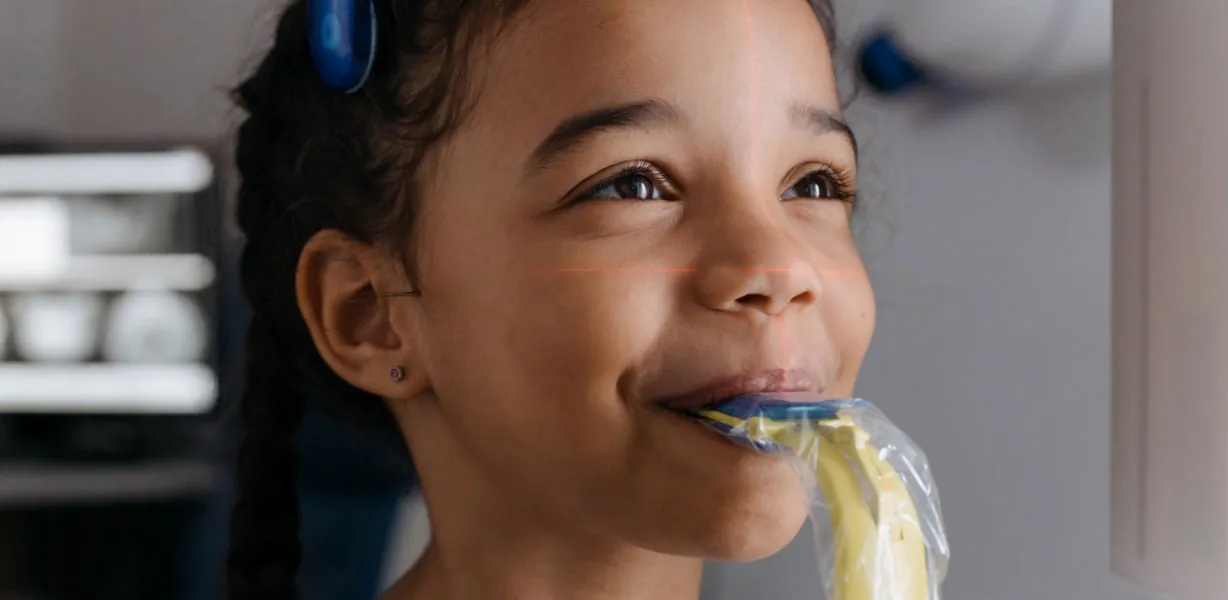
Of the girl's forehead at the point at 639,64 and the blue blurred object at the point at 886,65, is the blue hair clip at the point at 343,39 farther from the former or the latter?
the blue blurred object at the point at 886,65

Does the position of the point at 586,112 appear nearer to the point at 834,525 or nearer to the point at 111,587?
the point at 834,525

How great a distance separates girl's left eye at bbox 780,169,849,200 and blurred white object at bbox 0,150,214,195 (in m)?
0.54

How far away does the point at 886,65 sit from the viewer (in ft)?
3.42

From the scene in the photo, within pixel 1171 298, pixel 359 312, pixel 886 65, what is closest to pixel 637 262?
pixel 359 312

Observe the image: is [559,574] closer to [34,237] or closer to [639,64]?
[639,64]

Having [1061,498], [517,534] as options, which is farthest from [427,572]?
[1061,498]

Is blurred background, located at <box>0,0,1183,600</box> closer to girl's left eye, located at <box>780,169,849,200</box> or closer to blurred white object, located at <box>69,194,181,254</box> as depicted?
blurred white object, located at <box>69,194,181,254</box>

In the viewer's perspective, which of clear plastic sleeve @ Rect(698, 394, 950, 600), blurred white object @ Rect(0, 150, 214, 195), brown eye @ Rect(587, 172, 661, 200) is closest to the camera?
clear plastic sleeve @ Rect(698, 394, 950, 600)

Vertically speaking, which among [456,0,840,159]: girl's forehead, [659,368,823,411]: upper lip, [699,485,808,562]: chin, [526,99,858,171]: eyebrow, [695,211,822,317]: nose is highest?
[456,0,840,159]: girl's forehead

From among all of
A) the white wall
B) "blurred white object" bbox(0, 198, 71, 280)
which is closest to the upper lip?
the white wall

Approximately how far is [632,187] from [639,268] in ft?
0.20

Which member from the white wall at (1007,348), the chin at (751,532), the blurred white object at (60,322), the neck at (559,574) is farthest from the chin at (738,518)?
the blurred white object at (60,322)

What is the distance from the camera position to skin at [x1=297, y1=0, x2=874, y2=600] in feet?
2.19

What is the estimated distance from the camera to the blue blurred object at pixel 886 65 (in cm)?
104
